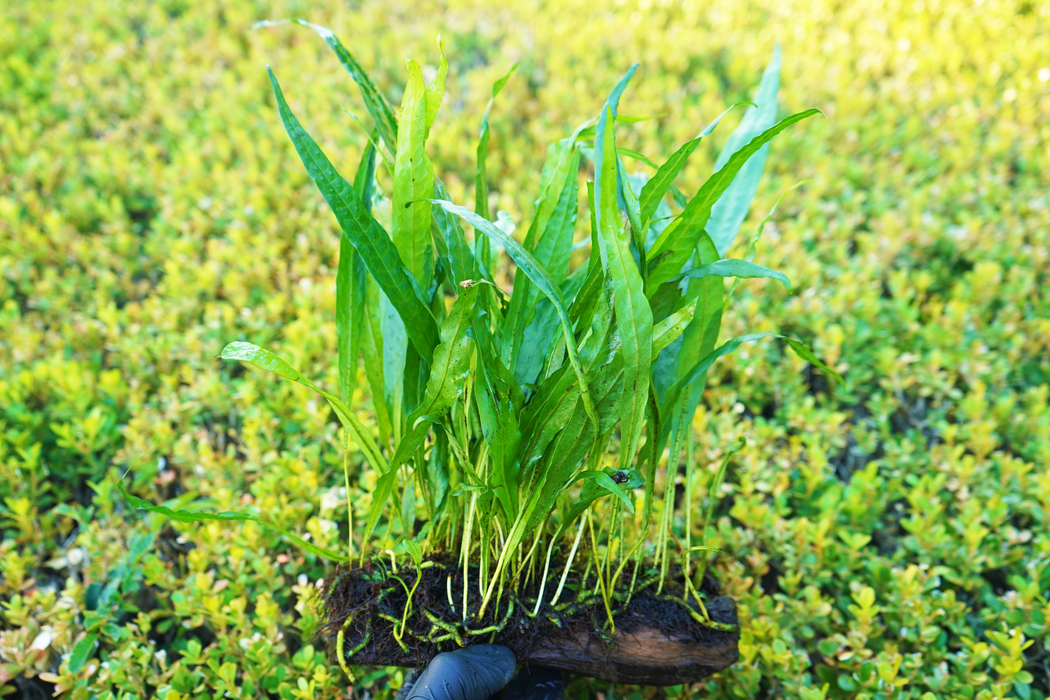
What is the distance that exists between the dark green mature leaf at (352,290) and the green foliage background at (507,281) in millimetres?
489

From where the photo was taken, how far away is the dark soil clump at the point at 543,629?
3.57ft

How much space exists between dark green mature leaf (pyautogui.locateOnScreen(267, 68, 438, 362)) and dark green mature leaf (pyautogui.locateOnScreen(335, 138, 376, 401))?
121 millimetres

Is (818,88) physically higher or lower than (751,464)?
→ higher

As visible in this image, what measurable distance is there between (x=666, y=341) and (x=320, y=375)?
122cm

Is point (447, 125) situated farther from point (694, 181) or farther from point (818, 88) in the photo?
point (818, 88)

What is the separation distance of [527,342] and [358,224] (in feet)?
1.09

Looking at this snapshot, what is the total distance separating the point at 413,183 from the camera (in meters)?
0.98

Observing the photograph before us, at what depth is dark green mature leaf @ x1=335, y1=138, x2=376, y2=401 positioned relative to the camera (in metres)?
1.10

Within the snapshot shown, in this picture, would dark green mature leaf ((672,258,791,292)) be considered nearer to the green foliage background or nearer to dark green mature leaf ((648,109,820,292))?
dark green mature leaf ((648,109,820,292))

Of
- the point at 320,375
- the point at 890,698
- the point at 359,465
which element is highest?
the point at 320,375

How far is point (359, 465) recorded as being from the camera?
1735 mm

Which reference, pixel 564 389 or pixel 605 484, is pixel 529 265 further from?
pixel 605 484

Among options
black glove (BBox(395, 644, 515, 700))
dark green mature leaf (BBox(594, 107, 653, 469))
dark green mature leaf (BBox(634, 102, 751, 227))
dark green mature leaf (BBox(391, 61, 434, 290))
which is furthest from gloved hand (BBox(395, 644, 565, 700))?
dark green mature leaf (BBox(634, 102, 751, 227))

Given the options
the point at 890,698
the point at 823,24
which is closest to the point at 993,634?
the point at 890,698
